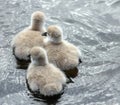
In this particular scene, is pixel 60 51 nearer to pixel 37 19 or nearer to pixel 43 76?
pixel 43 76

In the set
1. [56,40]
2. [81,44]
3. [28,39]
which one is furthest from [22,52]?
[81,44]

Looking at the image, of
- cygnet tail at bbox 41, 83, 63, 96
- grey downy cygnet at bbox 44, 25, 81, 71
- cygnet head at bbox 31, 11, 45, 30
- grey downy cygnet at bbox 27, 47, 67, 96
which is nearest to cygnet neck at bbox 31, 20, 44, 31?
cygnet head at bbox 31, 11, 45, 30

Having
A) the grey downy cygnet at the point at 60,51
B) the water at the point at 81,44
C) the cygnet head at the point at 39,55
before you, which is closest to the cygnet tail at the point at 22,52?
the water at the point at 81,44

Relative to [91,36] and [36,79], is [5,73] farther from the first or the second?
[91,36]

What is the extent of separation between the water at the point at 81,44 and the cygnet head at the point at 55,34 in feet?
1.67

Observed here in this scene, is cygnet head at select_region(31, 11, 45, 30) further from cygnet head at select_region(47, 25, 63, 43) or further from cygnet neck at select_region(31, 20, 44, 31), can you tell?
cygnet head at select_region(47, 25, 63, 43)

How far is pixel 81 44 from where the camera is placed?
7336 mm

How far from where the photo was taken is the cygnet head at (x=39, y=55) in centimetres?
634

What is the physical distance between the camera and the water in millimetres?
6188

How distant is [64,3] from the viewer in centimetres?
867

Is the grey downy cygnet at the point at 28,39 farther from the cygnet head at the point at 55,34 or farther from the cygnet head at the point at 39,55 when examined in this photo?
the cygnet head at the point at 39,55

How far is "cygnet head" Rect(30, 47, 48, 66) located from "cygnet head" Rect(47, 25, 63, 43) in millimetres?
458

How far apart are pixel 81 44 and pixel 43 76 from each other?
136 cm

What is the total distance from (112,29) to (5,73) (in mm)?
2104
